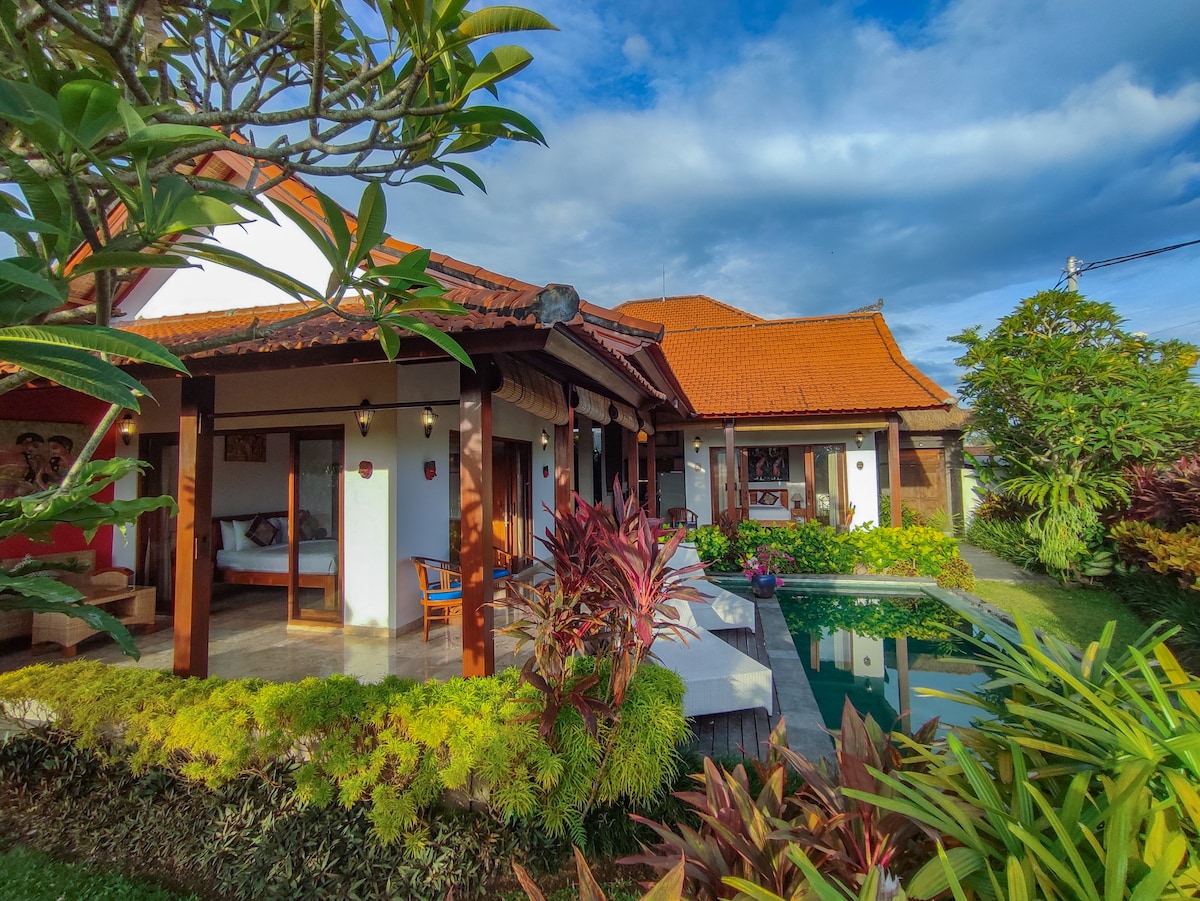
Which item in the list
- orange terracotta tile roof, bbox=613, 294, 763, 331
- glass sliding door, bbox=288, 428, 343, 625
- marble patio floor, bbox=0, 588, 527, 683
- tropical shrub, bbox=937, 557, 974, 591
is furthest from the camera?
orange terracotta tile roof, bbox=613, 294, 763, 331

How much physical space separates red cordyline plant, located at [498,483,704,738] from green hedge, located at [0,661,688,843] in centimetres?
17

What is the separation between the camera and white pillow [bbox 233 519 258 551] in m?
7.89

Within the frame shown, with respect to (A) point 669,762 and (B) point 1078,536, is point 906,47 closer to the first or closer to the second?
(A) point 669,762

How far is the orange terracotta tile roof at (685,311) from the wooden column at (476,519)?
1655 cm

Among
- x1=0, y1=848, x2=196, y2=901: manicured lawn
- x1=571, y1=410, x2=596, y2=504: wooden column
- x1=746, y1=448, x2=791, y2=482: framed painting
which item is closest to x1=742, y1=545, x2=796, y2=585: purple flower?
x1=571, y1=410, x2=596, y2=504: wooden column

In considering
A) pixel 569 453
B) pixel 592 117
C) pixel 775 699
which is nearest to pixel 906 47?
pixel 592 117

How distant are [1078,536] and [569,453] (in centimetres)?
1040

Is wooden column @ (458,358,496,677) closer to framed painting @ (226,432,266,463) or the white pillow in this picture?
the white pillow

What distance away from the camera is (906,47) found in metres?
6.64

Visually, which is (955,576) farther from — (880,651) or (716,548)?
(716,548)

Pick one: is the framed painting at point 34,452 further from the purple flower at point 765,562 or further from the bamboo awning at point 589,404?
the purple flower at point 765,562

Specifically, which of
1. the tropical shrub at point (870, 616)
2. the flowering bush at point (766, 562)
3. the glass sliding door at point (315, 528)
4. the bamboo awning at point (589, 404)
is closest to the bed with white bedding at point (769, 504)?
the flowering bush at point (766, 562)

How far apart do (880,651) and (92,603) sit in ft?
30.9

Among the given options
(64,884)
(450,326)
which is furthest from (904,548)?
(64,884)
